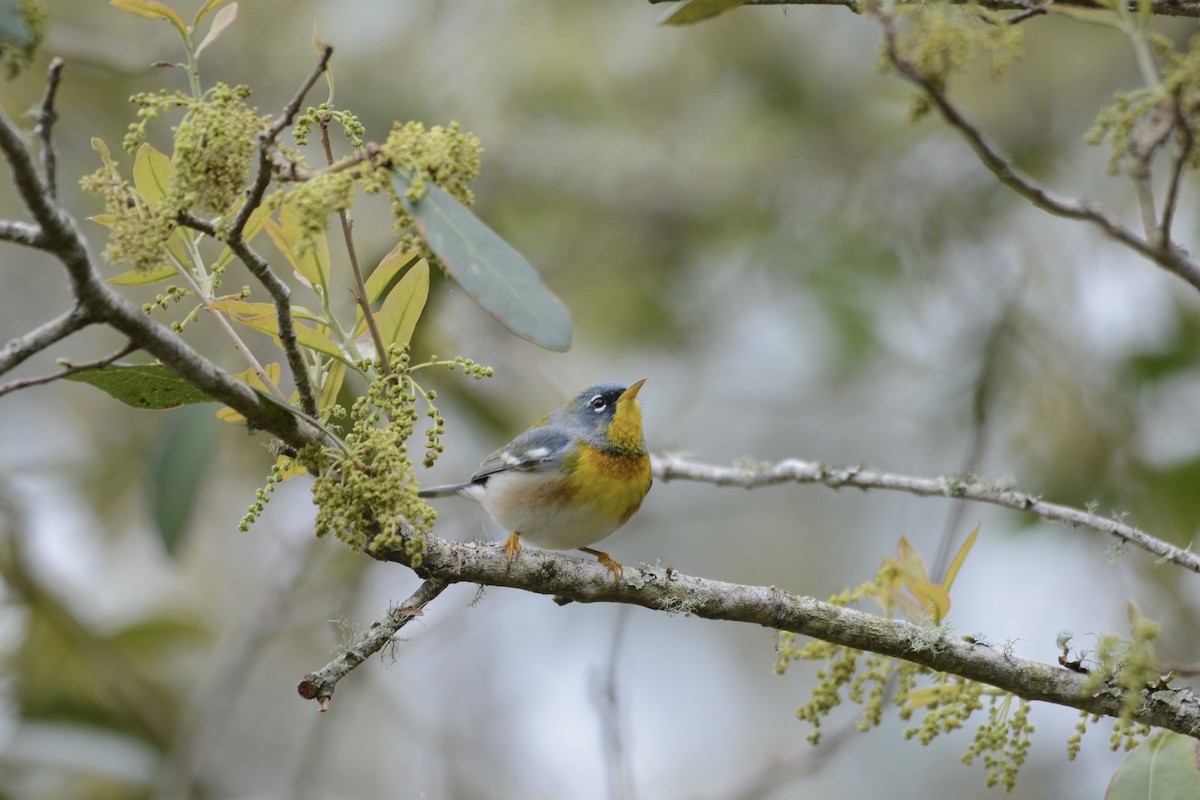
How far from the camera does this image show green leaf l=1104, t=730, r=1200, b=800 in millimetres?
2273

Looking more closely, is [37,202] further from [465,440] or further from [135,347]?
[465,440]

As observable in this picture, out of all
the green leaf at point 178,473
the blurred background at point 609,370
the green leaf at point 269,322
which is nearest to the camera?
the green leaf at point 269,322

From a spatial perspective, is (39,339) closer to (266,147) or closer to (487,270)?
(266,147)

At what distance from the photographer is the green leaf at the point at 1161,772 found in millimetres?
2273

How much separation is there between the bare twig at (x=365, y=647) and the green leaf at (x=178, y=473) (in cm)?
199

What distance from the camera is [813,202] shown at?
683cm

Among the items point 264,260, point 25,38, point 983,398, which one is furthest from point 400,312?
point 983,398

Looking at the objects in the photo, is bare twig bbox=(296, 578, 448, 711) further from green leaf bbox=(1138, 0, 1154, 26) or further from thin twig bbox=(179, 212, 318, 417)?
green leaf bbox=(1138, 0, 1154, 26)

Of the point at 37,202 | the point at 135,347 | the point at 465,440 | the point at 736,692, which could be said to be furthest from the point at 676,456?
the point at 736,692

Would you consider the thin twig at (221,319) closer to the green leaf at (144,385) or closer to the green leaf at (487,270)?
the green leaf at (144,385)

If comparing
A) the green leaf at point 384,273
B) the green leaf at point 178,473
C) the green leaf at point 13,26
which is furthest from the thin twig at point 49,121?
the green leaf at point 178,473

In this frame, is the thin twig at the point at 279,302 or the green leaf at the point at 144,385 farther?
the green leaf at the point at 144,385

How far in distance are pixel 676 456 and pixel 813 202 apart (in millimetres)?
3284

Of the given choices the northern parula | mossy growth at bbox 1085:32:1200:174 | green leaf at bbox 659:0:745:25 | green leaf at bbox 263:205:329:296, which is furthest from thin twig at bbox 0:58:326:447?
the northern parula
